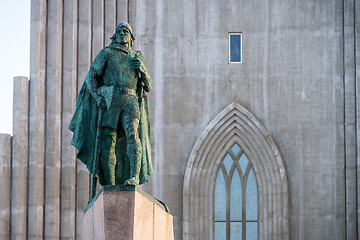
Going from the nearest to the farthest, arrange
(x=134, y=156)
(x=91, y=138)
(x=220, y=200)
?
(x=134, y=156)
(x=91, y=138)
(x=220, y=200)

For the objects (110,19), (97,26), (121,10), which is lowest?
(97,26)

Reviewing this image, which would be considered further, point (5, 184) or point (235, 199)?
point (235, 199)

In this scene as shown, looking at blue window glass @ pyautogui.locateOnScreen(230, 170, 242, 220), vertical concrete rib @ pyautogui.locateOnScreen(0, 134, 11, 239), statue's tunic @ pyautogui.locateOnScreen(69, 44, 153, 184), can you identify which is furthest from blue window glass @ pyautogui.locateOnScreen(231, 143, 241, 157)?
statue's tunic @ pyautogui.locateOnScreen(69, 44, 153, 184)

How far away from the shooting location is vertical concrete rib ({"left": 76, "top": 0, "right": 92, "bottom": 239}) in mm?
19688

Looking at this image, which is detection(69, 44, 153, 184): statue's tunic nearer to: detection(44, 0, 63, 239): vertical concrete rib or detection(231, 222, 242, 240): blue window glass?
detection(44, 0, 63, 239): vertical concrete rib

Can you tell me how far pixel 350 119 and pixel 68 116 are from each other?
663cm

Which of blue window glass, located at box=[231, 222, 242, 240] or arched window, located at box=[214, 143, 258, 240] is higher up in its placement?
arched window, located at box=[214, 143, 258, 240]

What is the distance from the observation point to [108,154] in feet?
35.7

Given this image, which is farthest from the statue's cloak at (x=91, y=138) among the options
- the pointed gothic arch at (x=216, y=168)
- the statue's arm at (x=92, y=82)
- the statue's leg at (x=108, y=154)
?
the pointed gothic arch at (x=216, y=168)

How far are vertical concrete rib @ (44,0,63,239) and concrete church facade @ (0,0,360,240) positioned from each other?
27mm

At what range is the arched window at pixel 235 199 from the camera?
19.9m

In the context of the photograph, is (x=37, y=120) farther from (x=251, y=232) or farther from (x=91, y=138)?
(x=91, y=138)

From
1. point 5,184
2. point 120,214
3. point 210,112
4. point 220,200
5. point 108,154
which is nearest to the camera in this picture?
point 120,214

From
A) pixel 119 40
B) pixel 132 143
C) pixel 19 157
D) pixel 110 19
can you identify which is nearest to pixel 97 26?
pixel 110 19
